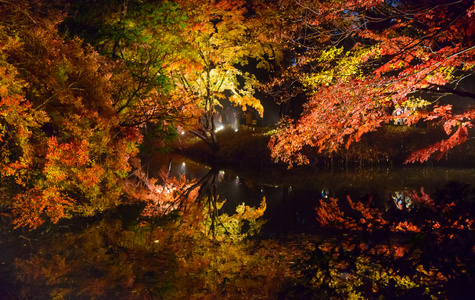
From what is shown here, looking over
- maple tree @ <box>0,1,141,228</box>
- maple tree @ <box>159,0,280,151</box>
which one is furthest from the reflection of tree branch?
maple tree @ <box>159,0,280,151</box>

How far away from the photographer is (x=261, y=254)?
5.98 meters

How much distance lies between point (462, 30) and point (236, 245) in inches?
361

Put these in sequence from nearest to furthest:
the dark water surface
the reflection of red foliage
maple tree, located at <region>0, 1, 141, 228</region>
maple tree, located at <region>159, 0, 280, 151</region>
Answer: the dark water surface, the reflection of red foliage, maple tree, located at <region>0, 1, 141, 228</region>, maple tree, located at <region>159, 0, 280, 151</region>

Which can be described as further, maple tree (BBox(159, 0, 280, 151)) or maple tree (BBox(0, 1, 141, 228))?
maple tree (BBox(159, 0, 280, 151))

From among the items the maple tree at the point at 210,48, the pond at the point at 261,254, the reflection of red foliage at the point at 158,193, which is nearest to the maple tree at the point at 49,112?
the reflection of red foliage at the point at 158,193

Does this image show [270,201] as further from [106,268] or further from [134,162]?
[134,162]

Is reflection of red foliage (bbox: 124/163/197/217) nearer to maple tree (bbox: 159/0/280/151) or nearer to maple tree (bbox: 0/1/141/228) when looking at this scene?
maple tree (bbox: 0/1/141/228)

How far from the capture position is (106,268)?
17.0ft

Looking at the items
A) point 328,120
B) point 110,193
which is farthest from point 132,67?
point 328,120

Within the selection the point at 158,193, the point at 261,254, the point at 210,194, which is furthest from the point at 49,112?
the point at 261,254

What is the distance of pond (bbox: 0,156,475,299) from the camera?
14.7ft

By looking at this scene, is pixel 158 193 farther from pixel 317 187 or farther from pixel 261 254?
pixel 261 254

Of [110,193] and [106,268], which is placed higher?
[110,193]

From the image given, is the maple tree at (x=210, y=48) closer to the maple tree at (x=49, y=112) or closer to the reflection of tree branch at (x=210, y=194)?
the reflection of tree branch at (x=210, y=194)
